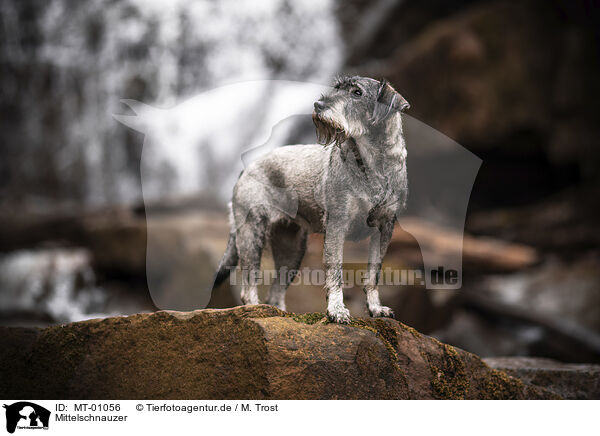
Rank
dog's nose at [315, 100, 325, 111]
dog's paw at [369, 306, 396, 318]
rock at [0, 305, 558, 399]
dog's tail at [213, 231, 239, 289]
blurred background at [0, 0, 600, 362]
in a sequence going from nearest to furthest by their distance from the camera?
rock at [0, 305, 558, 399] → dog's nose at [315, 100, 325, 111] → dog's paw at [369, 306, 396, 318] → dog's tail at [213, 231, 239, 289] → blurred background at [0, 0, 600, 362]

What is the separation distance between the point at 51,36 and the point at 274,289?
39.3ft

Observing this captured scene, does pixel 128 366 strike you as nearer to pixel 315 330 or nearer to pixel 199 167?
pixel 315 330

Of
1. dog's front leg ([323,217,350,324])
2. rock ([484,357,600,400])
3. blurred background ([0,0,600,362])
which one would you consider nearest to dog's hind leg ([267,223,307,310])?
dog's front leg ([323,217,350,324])

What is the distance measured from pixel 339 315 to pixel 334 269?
1.21 feet

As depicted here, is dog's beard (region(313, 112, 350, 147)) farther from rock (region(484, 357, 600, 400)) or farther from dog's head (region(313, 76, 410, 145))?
rock (region(484, 357, 600, 400))

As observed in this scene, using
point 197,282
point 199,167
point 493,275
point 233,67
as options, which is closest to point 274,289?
point 197,282

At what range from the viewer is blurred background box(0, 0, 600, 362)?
35.1 feet

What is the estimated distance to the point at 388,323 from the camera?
4.61 meters

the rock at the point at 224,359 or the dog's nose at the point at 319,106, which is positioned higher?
the dog's nose at the point at 319,106

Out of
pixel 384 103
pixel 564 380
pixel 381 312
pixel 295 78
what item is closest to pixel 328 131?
pixel 384 103

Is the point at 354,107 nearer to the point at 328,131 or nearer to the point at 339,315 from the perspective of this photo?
the point at 328,131

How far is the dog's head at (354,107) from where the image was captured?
430 centimetres
